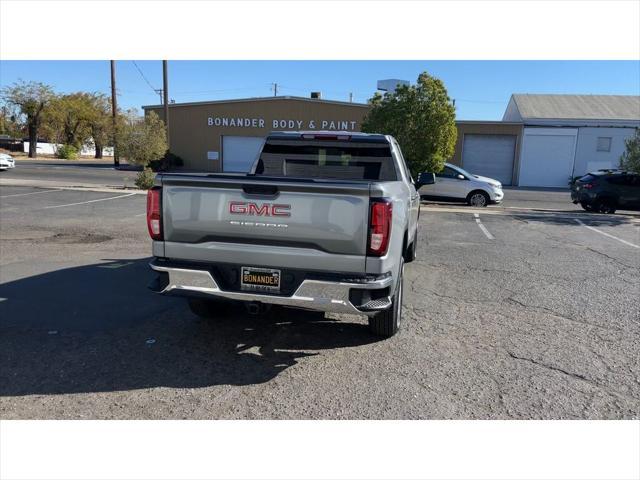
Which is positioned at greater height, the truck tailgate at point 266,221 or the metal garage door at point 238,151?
the metal garage door at point 238,151

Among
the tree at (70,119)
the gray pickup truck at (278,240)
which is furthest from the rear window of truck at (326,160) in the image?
the tree at (70,119)

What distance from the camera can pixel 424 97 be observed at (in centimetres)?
1738

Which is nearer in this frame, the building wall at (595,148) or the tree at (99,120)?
the building wall at (595,148)

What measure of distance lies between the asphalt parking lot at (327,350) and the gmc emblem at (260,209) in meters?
1.27

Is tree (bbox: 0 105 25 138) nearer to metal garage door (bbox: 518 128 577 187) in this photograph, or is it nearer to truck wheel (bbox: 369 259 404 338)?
metal garage door (bbox: 518 128 577 187)

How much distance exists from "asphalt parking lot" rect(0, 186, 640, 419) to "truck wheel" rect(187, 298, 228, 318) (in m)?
0.11

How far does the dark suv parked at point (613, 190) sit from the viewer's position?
675 inches

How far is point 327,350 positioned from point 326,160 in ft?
8.88

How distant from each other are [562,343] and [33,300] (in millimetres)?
5681

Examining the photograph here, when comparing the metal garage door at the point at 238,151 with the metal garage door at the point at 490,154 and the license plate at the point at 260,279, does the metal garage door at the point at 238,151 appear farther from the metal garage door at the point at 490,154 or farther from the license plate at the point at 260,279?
the license plate at the point at 260,279

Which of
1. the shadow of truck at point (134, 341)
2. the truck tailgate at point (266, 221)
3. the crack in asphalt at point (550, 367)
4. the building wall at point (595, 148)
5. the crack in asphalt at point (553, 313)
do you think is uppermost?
the building wall at point (595, 148)

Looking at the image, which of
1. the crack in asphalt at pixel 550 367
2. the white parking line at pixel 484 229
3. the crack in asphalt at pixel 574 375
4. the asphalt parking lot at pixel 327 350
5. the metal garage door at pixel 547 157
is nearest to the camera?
the asphalt parking lot at pixel 327 350

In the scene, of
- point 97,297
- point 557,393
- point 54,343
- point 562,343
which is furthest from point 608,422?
point 97,297

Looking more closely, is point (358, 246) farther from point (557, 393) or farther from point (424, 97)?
point (424, 97)
